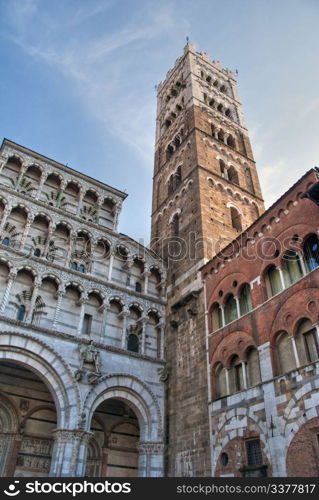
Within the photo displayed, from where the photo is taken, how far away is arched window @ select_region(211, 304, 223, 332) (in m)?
16.3

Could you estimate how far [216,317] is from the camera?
16641mm

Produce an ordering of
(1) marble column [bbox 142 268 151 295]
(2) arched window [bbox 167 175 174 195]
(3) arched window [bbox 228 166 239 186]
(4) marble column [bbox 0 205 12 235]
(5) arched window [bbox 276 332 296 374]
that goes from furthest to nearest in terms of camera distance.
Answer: (2) arched window [bbox 167 175 174 195] → (3) arched window [bbox 228 166 239 186] → (1) marble column [bbox 142 268 151 295] → (4) marble column [bbox 0 205 12 235] → (5) arched window [bbox 276 332 296 374]

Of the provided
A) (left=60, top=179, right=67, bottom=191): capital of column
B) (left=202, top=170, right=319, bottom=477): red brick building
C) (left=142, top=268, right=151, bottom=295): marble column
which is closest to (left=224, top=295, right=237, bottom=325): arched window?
(left=202, top=170, right=319, bottom=477): red brick building

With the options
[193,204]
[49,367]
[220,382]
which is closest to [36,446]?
[49,367]

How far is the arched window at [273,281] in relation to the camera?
13.7 m

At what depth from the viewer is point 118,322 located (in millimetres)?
17984

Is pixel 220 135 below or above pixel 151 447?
above

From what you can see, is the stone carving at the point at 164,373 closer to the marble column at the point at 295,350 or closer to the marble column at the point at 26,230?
the marble column at the point at 295,350

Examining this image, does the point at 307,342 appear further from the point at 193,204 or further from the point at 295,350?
the point at 193,204

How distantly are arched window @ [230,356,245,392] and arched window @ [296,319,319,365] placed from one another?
9.49ft

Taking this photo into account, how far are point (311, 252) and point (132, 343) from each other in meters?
9.14

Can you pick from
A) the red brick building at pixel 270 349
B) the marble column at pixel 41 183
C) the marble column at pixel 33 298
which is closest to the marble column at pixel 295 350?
the red brick building at pixel 270 349

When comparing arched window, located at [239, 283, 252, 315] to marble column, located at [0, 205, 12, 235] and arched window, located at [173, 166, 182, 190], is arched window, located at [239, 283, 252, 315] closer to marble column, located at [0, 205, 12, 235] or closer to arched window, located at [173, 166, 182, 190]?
marble column, located at [0, 205, 12, 235]
